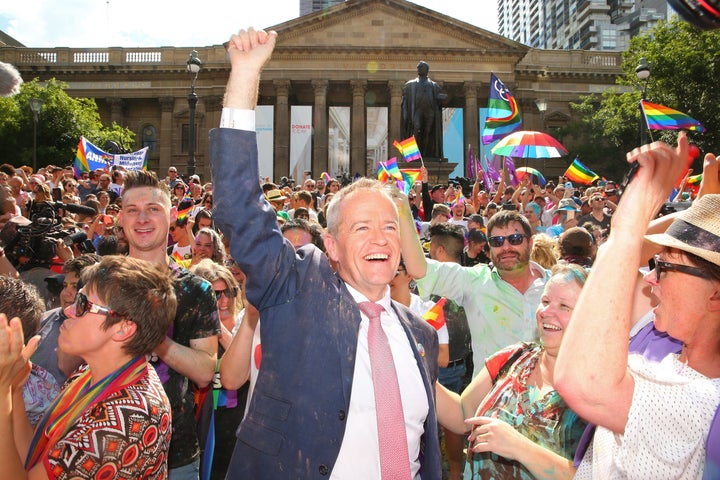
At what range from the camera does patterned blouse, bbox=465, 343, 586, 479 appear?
263cm

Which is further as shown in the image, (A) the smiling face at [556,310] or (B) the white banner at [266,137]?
(B) the white banner at [266,137]

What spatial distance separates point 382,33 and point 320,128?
8767 mm

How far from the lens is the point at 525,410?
2746 millimetres

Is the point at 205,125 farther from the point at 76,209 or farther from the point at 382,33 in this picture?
the point at 76,209

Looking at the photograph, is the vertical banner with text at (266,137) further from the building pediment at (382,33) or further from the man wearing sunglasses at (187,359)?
the man wearing sunglasses at (187,359)

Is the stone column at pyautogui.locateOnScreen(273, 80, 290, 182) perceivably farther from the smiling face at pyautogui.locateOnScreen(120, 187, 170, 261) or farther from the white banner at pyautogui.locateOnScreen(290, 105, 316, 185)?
the smiling face at pyautogui.locateOnScreen(120, 187, 170, 261)

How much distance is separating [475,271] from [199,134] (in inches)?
1935

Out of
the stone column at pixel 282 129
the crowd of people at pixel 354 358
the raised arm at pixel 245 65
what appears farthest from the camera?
the stone column at pixel 282 129

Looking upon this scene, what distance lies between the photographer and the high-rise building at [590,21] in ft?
333

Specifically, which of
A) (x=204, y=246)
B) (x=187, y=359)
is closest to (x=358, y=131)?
(x=204, y=246)

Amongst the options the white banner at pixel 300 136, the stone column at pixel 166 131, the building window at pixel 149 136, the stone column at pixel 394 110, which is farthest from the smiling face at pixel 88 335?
the building window at pixel 149 136

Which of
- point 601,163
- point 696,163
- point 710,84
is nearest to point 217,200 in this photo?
point 696,163

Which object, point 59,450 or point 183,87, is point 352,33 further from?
point 59,450

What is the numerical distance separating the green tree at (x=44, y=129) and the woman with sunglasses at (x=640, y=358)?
3733cm
